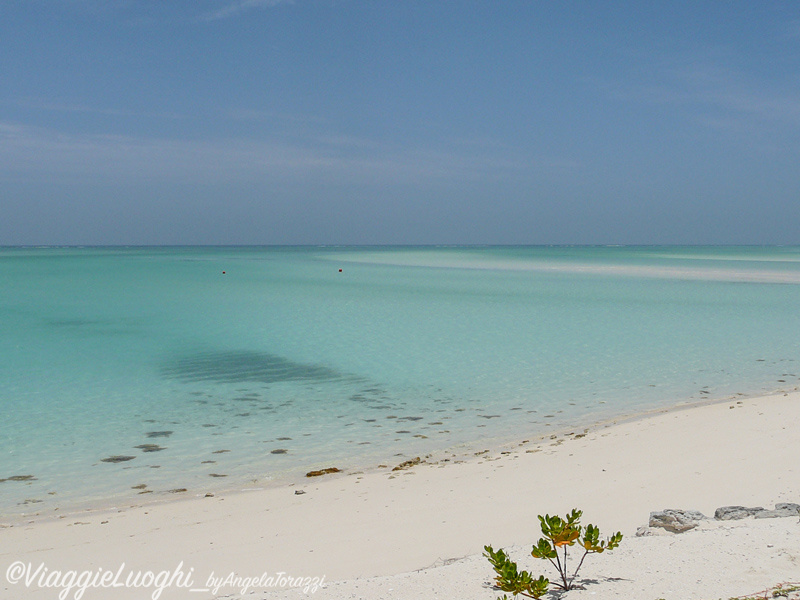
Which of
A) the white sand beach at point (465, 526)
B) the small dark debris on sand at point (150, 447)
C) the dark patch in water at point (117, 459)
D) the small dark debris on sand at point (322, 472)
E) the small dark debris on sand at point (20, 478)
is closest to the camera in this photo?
the white sand beach at point (465, 526)

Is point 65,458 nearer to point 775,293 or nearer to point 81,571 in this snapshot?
point 81,571

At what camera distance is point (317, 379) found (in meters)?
14.2

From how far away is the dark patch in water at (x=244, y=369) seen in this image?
14.3 m

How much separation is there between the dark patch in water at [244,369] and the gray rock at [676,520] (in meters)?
9.56

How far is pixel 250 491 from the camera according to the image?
7.74 metres

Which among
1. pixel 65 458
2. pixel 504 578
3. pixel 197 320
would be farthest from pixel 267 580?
pixel 197 320

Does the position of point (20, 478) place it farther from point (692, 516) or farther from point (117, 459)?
point (692, 516)

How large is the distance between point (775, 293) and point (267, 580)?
36508 mm

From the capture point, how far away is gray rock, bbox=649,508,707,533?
4957 mm

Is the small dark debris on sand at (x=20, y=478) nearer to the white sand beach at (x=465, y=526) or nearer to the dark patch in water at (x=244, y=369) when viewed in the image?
the white sand beach at (x=465, y=526)

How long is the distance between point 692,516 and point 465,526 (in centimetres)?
193

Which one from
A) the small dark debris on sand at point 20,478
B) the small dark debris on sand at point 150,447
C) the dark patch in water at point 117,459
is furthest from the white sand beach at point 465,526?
the small dark debris on sand at point 150,447

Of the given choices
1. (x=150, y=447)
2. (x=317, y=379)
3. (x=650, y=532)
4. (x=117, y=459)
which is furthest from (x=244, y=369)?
(x=650, y=532)

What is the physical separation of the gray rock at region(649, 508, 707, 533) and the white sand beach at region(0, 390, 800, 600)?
0.45 ft
